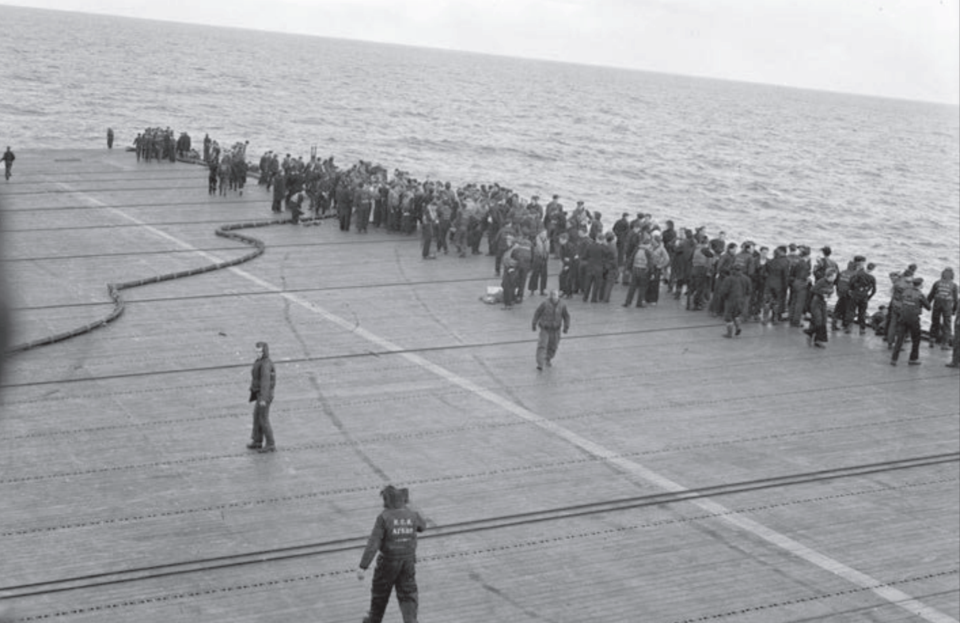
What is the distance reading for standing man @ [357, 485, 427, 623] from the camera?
34.3 feet

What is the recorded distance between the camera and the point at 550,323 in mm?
21250

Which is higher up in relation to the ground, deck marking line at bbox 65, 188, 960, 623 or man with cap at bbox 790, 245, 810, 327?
man with cap at bbox 790, 245, 810, 327

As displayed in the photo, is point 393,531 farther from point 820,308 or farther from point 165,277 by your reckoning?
point 165,277

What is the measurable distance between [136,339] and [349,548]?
10.6 m

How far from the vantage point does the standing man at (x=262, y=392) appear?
631 inches

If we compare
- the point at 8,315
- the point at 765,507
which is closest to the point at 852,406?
the point at 765,507

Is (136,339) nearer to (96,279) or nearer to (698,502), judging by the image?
(96,279)

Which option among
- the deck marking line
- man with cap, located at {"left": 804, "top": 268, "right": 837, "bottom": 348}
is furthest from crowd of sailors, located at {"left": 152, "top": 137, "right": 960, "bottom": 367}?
the deck marking line

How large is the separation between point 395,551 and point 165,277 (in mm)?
18823

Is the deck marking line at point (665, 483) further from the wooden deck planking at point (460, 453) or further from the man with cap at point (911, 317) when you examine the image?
the man with cap at point (911, 317)

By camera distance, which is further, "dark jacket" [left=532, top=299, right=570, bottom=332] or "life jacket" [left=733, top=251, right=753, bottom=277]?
"life jacket" [left=733, top=251, right=753, bottom=277]

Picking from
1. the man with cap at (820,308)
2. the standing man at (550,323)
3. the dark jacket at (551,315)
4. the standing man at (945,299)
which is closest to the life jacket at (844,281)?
the man with cap at (820,308)

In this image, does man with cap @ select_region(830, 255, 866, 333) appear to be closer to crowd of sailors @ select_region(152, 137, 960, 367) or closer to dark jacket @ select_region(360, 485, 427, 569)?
crowd of sailors @ select_region(152, 137, 960, 367)

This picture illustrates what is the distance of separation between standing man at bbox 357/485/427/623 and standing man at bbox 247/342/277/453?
5.64m
